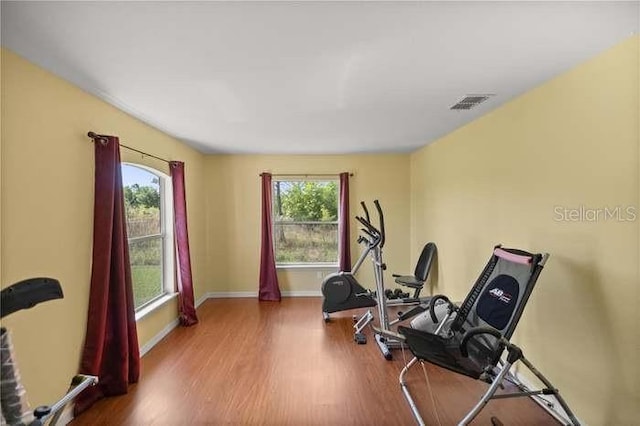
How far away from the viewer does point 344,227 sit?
500 centimetres

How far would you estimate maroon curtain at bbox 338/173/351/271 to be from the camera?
5.01 m

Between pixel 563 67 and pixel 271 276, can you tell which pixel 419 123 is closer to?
pixel 563 67

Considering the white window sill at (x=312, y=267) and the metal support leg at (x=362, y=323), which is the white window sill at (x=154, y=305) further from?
the metal support leg at (x=362, y=323)

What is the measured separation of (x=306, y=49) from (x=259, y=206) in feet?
12.0

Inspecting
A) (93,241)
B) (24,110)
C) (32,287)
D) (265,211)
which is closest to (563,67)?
(32,287)

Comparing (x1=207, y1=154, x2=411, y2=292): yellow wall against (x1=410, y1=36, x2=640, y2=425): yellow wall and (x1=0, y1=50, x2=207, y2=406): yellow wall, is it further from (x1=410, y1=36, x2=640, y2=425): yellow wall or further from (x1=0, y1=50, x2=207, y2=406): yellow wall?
(x1=0, y1=50, x2=207, y2=406): yellow wall

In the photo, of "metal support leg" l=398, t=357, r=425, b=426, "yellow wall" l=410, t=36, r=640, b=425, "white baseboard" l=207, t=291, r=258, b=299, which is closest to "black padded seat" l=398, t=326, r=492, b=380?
"metal support leg" l=398, t=357, r=425, b=426

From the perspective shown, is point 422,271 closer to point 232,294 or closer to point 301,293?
point 301,293

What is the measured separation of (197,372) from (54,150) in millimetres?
2078

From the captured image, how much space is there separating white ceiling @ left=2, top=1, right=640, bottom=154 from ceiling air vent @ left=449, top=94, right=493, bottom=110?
3.3 inches

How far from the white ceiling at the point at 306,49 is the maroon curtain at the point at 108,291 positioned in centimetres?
64

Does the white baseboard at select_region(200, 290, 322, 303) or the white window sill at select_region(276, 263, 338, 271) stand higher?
the white window sill at select_region(276, 263, 338, 271)

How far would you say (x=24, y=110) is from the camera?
5.95 ft

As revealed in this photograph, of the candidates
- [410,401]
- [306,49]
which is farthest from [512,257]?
[306,49]
